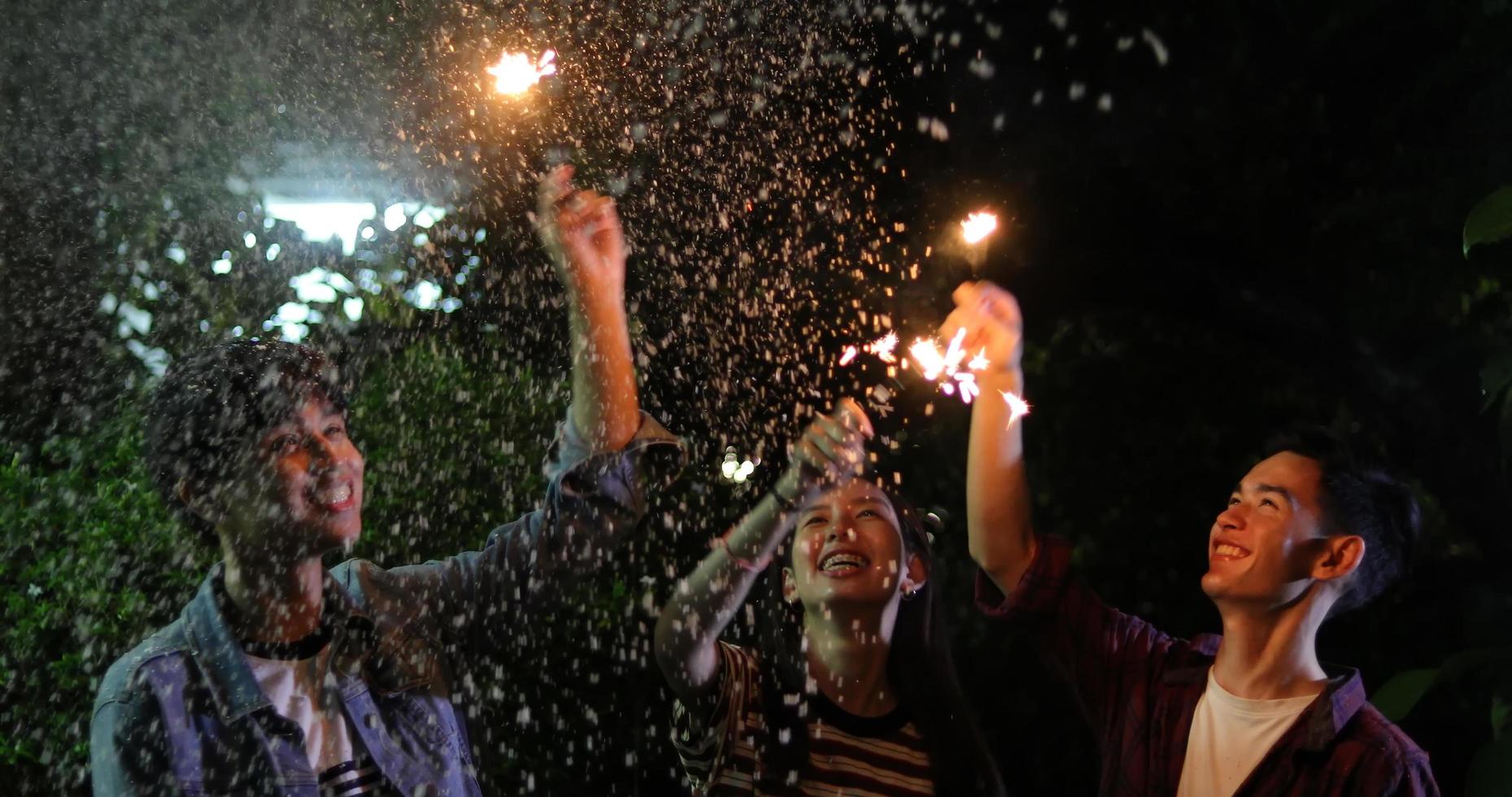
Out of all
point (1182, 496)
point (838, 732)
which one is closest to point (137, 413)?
point (838, 732)

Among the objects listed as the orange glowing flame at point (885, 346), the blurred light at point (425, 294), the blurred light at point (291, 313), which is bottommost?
the blurred light at point (291, 313)

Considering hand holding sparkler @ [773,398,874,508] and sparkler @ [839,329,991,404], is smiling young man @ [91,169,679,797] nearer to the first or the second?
hand holding sparkler @ [773,398,874,508]

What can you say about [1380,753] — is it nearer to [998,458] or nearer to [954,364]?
[998,458]

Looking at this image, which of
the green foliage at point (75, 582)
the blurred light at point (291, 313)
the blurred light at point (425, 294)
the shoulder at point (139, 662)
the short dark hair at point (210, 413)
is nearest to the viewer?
the shoulder at point (139, 662)

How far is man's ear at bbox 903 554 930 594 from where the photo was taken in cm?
247

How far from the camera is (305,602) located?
1887 millimetres

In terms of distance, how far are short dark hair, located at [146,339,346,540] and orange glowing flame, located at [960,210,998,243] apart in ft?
9.33

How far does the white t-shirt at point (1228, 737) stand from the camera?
2236 mm

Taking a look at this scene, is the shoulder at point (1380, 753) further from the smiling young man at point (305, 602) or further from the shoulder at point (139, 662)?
the shoulder at point (139, 662)

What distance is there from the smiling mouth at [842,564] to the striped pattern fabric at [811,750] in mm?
250

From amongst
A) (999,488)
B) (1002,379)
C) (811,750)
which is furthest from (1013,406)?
(811,750)

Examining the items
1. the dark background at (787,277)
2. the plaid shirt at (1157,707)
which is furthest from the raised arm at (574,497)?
the dark background at (787,277)

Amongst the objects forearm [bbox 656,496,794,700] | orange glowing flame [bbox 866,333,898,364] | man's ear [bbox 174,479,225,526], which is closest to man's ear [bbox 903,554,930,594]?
forearm [bbox 656,496,794,700]

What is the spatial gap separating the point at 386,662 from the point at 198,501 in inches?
14.9
